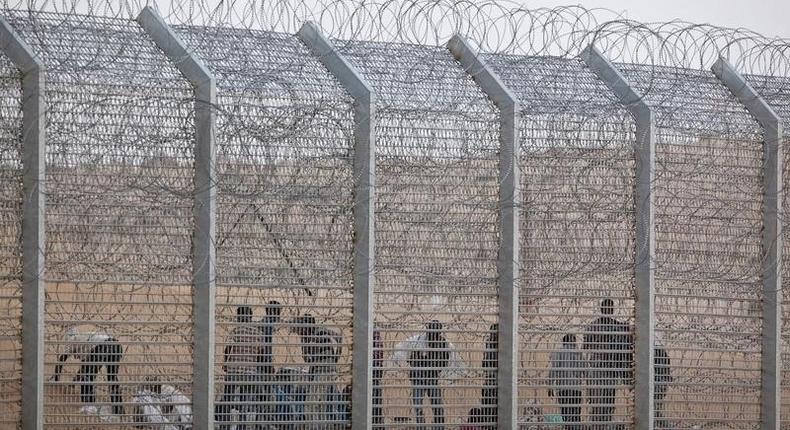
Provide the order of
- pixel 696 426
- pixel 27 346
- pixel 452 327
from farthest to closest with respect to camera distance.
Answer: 1. pixel 696 426
2. pixel 452 327
3. pixel 27 346

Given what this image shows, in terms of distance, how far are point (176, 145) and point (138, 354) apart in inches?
58.7

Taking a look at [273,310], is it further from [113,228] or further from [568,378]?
[568,378]

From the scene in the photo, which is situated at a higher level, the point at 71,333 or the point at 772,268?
the point at 772,268

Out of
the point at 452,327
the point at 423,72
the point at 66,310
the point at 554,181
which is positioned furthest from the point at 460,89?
the point at 66,310

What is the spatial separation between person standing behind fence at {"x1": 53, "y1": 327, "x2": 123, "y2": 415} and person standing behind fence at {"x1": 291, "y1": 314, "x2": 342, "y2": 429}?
1.33 meters

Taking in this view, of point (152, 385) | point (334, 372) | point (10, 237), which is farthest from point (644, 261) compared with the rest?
point (10, 237)

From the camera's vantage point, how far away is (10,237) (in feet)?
31.3

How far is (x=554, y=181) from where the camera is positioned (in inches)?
432

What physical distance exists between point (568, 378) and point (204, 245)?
310 cm

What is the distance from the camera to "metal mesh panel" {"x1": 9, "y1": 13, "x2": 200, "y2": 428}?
31.8 ft

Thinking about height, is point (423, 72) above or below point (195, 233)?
above

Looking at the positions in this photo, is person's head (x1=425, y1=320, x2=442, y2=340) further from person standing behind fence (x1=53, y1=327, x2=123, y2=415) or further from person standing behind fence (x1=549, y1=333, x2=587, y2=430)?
person standing behind fence (x1=53, y1=327, x2=123, y2=415)

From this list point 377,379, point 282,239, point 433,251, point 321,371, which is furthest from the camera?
point 433,251

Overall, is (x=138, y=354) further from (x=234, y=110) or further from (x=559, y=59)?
(x=559, y=59)
